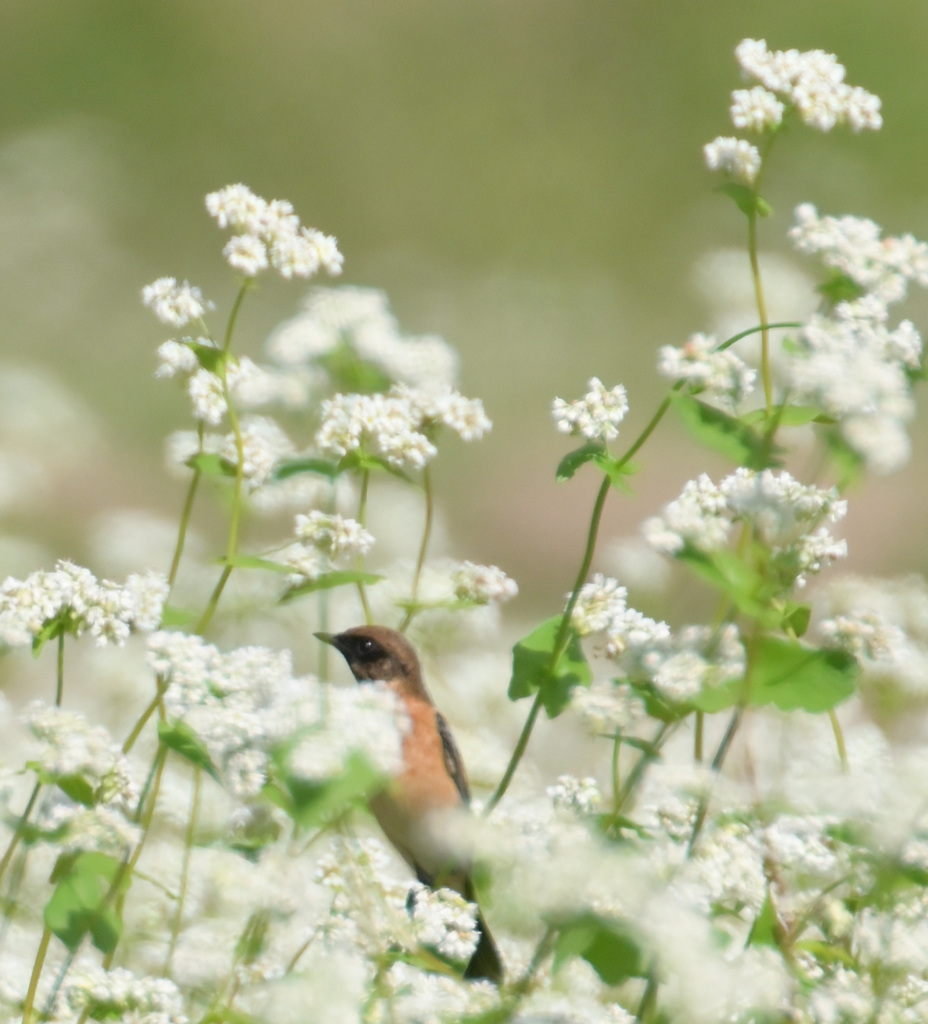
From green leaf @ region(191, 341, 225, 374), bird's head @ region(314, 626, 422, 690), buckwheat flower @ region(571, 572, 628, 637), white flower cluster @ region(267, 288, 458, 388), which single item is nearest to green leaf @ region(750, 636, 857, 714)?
buckwheat flower @ region(571, 572, 628, 637)

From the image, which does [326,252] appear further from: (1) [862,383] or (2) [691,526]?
(1) [862,383]

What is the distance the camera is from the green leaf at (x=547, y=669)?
2.03 metres

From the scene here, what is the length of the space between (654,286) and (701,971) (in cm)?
1061

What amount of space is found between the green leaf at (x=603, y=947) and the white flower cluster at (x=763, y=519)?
436 millimetres

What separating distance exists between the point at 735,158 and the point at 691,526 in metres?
0.66

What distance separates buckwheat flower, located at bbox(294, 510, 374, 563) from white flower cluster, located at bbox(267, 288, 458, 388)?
0.25 m

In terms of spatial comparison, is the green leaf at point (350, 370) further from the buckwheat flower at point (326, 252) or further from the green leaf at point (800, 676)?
the green leaf at point (800, 676)

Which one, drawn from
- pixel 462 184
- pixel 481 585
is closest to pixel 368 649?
pixel 481 585

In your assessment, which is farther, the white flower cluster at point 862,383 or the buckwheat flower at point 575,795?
the buckwheat flower at point 575,795

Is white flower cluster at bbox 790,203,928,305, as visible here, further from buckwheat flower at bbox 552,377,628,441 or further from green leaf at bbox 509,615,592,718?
green leaf at bbox 509,615,592,718

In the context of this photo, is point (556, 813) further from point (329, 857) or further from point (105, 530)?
point (105, 530)

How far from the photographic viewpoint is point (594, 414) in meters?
2.05

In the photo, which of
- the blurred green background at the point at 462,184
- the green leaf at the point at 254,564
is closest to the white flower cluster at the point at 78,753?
the green leaf at the point at 254,564

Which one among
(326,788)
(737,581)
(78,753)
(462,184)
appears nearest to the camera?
(326,788)
